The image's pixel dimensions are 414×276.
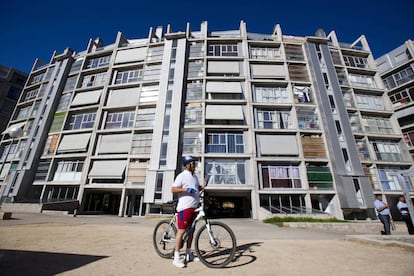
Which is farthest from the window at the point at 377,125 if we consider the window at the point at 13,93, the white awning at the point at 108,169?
the window at the point at 13,93

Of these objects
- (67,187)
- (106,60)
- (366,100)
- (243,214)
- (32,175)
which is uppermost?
(106,60)

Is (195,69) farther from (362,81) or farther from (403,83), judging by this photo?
(403,83)

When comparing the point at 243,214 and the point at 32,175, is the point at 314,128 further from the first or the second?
the point at 32,175

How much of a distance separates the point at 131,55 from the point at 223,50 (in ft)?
39.4

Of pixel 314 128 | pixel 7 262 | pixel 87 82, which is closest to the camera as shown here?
pixel 7 262

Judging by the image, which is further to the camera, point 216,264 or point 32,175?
point 32,175

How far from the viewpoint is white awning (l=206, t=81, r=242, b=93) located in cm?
1916

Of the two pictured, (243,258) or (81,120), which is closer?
(243,258)

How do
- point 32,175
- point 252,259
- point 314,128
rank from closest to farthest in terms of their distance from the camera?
1. point 252,259
2. point 314,128
3. point 32,175

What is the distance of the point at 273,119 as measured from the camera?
18734 millimetres

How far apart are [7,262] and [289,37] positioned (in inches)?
1180

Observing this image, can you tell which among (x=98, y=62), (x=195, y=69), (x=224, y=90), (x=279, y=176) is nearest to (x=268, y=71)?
(x=224, y=90)

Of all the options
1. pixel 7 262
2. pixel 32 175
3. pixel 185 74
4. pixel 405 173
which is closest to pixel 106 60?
pixel 185 74

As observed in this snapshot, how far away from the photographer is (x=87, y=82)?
23484 mm
